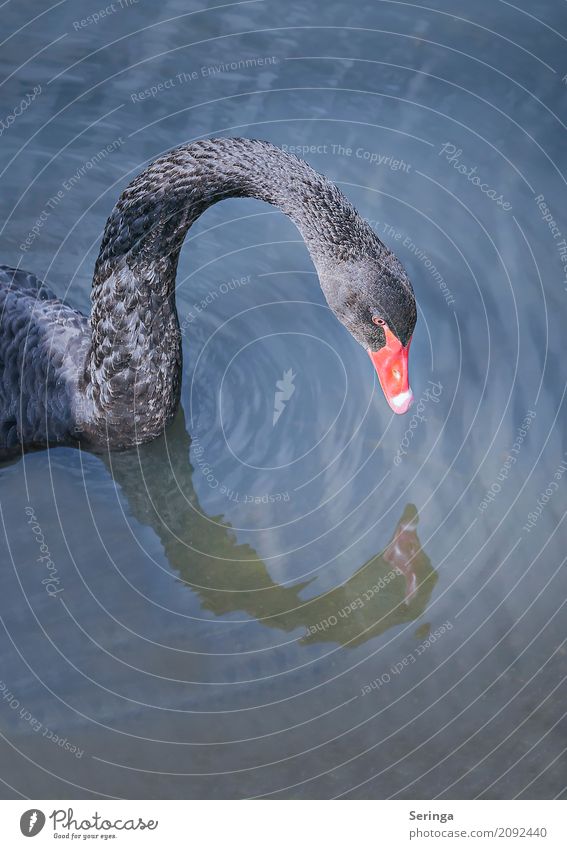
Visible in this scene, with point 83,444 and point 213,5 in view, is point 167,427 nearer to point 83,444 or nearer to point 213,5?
point 83,444

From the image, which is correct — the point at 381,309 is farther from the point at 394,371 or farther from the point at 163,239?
the point at 163,239

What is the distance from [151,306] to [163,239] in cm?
27

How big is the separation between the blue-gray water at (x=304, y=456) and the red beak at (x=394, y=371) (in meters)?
0.55

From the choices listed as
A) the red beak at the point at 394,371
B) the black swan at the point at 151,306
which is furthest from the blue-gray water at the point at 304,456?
the red beak at the point at 394,371

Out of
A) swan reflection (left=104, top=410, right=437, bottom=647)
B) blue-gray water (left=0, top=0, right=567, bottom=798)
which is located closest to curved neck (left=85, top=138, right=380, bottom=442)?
swan reflection (left=104, top=410, right=437, bottom=647)

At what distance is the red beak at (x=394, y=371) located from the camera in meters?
3.91

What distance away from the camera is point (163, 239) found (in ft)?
13.2

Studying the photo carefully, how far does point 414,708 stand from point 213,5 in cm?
392

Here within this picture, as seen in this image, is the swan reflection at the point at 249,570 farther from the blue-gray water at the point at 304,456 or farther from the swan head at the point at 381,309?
the swan head at the point at 381,309

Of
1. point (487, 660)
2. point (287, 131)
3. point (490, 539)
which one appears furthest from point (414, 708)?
point (287, 131)

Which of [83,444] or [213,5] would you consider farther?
[213,5]

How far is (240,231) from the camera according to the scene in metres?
5.31
